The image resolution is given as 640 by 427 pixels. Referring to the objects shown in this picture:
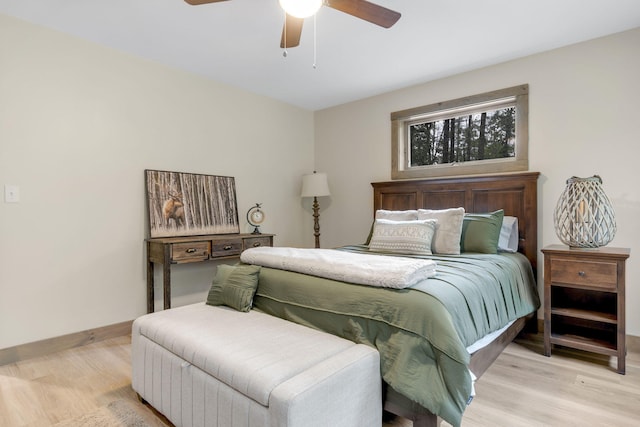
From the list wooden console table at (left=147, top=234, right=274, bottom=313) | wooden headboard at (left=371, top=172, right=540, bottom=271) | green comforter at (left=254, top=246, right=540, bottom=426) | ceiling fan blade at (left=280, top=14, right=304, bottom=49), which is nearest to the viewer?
green comforter at (left=254, top=246, right=540, bottom=426)

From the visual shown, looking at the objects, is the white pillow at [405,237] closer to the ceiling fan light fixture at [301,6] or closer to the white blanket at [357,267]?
the white blanket at [357,267]

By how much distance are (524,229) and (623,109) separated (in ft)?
3.73

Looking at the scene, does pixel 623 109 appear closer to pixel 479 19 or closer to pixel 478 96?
pixel 478 96

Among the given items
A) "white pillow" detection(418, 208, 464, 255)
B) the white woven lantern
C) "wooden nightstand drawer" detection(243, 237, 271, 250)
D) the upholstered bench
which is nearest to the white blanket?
the upholstered bench

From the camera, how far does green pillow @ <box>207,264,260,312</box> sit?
6.82 ft

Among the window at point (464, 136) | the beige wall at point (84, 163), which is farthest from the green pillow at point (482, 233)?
the beige wall at point (84, 163)

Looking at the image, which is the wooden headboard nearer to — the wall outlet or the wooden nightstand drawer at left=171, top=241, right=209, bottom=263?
the wooden nightstand drawer at left=171, top=241, right=209, bottom=263

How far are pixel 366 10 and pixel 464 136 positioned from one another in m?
2.13

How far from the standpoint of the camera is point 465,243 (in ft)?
9.34

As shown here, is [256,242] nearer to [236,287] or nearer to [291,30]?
[236,287]

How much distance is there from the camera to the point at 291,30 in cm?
211

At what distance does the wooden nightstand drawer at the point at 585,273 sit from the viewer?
7.53 feet

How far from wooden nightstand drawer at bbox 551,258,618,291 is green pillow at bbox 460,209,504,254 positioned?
42cm

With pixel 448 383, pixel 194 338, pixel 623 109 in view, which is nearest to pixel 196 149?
pixel 194 338
